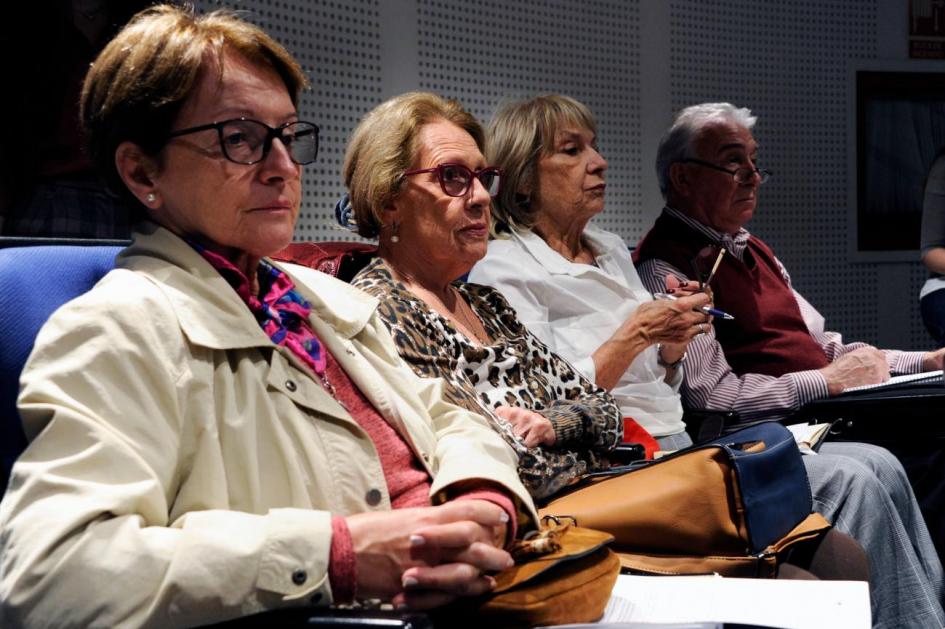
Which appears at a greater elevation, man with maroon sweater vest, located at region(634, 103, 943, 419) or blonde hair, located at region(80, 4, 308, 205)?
blonde hair, located at region(80, 4, 308, 205)

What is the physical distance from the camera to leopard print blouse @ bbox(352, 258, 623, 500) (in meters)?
2.24

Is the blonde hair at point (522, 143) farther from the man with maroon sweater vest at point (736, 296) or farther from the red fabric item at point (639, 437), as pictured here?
the red fabric item at point (639, 437)

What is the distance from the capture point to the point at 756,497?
80.7 inches

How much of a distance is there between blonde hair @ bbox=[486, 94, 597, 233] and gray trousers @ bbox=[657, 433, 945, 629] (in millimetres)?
1158

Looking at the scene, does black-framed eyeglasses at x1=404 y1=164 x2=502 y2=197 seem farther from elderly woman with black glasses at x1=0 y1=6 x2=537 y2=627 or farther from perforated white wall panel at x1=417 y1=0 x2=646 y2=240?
perforated white wall panel at x1=417 y1=0 x2=646 y2=240

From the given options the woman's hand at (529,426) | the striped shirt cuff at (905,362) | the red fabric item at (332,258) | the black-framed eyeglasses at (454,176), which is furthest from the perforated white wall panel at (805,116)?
the woman's hand at (529,426)

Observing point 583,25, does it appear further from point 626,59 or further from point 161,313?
point 161,313

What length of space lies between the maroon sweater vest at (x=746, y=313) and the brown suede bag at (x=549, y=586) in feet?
7.16

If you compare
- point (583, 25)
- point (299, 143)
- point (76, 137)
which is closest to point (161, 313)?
point (299, 143)

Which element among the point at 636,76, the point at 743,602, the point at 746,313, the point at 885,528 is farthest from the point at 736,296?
the point at 743,602

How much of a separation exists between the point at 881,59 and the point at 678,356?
3.34m

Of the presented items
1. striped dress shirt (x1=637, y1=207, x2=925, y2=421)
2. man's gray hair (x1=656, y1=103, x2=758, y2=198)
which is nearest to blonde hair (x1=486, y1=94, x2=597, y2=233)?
striped dress shirt (x1=637, y1=207, x2=925, y2=421)

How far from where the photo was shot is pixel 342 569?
1338mm

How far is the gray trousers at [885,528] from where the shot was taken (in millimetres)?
2727
